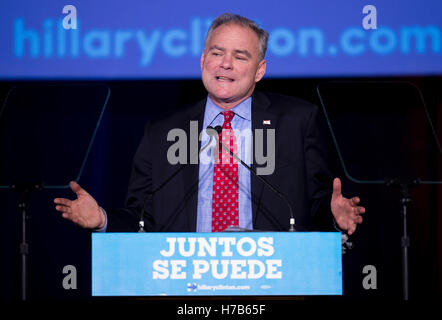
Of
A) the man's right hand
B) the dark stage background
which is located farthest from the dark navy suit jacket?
the dark stage background

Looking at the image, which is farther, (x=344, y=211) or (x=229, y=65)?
(x=229, y=65)

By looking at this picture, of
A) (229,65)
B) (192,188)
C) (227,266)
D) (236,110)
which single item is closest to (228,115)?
(236,110)

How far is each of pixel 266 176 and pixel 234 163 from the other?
0.16 meters

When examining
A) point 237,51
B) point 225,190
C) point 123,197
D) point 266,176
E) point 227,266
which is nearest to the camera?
point 227,266

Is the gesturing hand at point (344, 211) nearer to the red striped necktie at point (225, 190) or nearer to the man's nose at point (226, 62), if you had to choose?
the red striped necktie at point (225, 190)

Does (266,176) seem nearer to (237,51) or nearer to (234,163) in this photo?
(234,163)

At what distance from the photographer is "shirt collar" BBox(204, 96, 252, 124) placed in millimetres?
2787

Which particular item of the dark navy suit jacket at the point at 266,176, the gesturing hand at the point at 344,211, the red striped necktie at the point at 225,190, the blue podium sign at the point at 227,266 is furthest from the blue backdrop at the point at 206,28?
the blue podium sign at the point at 227,266

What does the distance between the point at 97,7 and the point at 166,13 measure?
0.40m

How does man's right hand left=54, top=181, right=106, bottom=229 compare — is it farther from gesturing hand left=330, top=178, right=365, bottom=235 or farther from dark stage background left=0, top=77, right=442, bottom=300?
dark stage background left=0, top=77, right=442, bottom=300

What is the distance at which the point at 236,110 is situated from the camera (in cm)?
280

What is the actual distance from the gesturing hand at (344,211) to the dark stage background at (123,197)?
5.77ft

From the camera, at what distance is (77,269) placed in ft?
13.0
